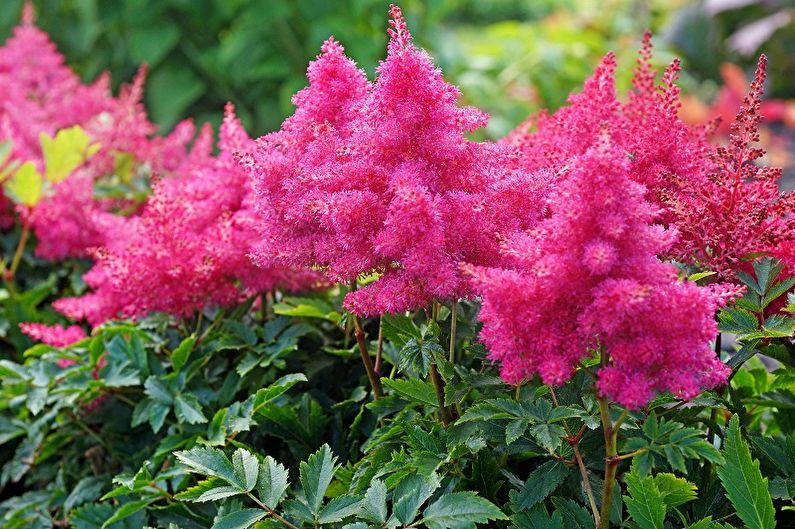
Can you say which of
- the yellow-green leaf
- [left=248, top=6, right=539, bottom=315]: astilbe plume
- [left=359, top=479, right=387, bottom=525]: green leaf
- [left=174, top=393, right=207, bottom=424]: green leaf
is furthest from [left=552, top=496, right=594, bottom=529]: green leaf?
the yellow-green leaf

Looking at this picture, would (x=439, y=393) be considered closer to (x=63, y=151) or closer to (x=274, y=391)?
(x=274, y=391)

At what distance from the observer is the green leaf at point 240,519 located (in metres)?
1.17

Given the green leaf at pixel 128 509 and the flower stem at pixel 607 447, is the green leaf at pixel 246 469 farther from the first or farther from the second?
the flower stem at pixel 607 447

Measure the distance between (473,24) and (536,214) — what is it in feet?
33.8

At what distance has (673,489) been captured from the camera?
114 centimetres

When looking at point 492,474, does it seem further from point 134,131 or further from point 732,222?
point 134,131

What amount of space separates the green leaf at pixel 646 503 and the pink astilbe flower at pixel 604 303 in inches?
7.4

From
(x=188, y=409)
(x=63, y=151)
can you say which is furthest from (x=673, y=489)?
(x=63, y=151)

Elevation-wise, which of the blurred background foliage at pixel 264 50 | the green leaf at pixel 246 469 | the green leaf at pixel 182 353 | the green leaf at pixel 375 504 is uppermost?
the blurred background foliage at pixel 264 50

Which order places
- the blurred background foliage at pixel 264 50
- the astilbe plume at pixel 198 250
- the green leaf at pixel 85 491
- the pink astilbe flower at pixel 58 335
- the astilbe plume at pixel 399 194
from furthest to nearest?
the blurred background foliage at pixel 264 50, the pink astilbe flower at pixel 58 335, the green leaf at pixel 85 491, the astilbe plume at pixel 198 250, the astilbe plume at pixel 399 194

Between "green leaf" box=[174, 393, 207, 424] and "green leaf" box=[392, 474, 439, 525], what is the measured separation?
45cm

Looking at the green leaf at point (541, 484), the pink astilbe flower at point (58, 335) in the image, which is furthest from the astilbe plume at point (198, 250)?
the green leaf at point (541, 484)

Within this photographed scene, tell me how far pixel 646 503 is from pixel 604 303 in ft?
1.10

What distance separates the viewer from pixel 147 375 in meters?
1.60
